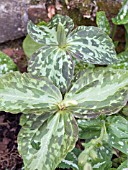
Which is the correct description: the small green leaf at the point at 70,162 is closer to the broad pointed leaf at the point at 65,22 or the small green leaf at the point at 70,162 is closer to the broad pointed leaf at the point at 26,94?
the broad pointed leaf at the point at 26,94

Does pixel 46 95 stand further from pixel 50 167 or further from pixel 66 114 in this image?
pixel 50 167

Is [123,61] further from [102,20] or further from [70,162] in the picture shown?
[70,162]

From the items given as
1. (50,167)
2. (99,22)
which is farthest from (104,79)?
(99,22)

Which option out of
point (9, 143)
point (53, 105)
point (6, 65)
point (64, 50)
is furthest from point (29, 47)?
point (53, 105)

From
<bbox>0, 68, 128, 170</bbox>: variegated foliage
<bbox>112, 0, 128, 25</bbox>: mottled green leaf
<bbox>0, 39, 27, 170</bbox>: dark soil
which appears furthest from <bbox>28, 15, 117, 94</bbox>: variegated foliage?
<bbox>0, 39, 27, 170</bbox>: dark soil

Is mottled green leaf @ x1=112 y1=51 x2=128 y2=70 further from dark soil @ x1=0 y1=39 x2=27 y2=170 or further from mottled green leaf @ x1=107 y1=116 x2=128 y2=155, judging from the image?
dark soil @ x1=0 y1=39 x2=27 y2=170
